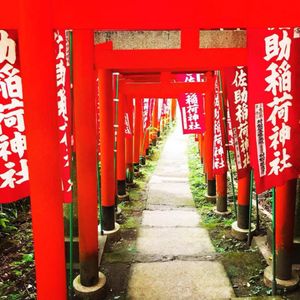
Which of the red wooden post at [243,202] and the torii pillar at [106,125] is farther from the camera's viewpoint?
the red wooden post at [243,202]

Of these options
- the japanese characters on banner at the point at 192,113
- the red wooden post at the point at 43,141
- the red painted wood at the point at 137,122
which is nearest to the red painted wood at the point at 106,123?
the red wooden post at the point at 43,141

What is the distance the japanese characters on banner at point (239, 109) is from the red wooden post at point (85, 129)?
7.86 ft

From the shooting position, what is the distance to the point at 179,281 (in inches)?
241

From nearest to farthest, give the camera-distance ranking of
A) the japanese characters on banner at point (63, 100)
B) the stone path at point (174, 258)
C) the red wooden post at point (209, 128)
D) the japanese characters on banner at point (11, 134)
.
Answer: the japanese characters on banner at point (11, 134), the japanese characters on banner at point (63, 100), the stone path at point (174, 258), the red wooden post at point (209, 128)

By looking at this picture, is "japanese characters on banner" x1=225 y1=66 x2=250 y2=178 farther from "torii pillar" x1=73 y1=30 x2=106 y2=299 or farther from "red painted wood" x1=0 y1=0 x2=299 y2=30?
"red painted wood" x1=0 y1=0 x2=299 y2=30

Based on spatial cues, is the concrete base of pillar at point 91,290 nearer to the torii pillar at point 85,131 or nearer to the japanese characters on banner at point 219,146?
the torii pillar at point 85,131

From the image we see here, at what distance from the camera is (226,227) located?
29.0ft

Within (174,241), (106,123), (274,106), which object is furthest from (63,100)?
(174,241)

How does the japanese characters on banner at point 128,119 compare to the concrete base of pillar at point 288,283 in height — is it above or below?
above

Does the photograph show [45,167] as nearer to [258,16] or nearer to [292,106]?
[258,16]

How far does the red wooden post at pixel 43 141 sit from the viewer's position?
2514mm

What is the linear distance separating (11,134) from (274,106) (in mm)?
2734

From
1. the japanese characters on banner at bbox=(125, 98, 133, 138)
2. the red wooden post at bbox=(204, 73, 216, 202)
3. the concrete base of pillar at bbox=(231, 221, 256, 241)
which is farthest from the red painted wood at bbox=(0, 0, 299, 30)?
the japanese characters on banner at bbox=(125, 98, 133, 138)

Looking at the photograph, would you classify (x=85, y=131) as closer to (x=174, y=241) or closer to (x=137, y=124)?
(x=174, y=241)
